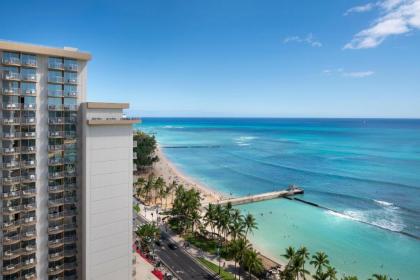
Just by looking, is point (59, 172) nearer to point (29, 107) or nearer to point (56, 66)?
point (29, 107)

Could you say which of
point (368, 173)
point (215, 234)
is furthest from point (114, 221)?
point (368, 173)

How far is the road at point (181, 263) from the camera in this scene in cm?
5141

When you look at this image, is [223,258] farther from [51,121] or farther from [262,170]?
[262,170]

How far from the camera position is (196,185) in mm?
121062

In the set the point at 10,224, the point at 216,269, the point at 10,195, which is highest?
the point at 10,195

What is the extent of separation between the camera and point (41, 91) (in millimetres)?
34250

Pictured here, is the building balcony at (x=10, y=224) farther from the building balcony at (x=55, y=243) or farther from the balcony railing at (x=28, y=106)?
the balcony railing at (x=28, y=106)

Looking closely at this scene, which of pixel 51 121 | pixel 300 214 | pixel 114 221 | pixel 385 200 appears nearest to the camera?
pixel 51 121

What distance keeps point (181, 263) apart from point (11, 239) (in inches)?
1173

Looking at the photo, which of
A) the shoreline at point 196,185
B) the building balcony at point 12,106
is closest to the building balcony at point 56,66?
the building balcony at point 12,106

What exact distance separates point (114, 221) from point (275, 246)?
145 feet

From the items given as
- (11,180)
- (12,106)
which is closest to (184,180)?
(11,180)

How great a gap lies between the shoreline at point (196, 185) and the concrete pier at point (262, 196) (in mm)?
5363

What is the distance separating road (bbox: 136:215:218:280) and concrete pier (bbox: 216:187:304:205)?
37939 mm
